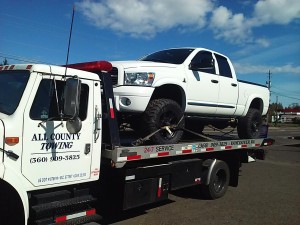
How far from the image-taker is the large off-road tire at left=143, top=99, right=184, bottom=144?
18.9 feet

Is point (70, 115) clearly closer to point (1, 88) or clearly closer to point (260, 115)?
point (1, 88)

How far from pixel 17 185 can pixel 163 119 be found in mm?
2818

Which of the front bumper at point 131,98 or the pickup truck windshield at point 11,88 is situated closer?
the pickup truck windshield at point 11,88

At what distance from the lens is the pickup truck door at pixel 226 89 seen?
759cm

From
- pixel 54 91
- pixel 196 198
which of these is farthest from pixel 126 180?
pixel 196 198

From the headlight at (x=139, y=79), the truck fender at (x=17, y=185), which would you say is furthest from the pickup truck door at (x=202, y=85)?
the truck fender at (x=17, y=185)

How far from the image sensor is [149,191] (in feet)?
18.1

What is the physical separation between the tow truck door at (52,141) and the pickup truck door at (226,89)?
3775mm

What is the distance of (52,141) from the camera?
4109 millimetres

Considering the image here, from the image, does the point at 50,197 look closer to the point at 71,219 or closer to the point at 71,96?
the point at 71,219

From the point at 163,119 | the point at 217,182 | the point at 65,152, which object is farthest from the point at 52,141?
the point at 217,182

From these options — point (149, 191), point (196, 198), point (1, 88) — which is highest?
point (1, 88)

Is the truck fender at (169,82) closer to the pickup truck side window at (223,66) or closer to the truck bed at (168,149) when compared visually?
the truck bed at (168,149)

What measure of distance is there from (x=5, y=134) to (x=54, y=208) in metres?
1.00
